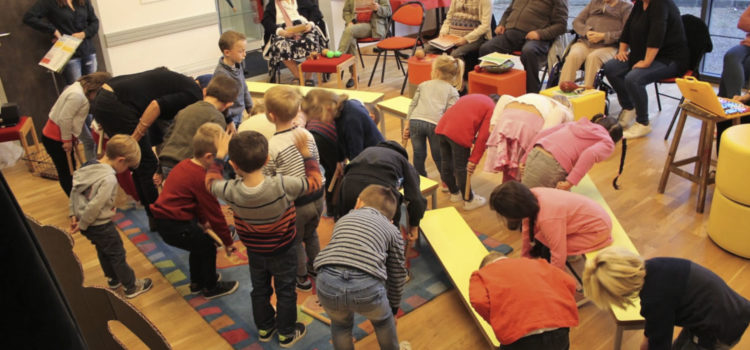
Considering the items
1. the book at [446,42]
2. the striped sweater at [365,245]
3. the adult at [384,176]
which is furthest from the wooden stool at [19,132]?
the book at [446,42]

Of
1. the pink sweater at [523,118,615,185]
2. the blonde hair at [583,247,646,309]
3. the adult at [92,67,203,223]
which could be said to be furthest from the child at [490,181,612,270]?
the adult at [92,67,203,223]

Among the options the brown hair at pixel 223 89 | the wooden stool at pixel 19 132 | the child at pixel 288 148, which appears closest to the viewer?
the child at pixel 288 148

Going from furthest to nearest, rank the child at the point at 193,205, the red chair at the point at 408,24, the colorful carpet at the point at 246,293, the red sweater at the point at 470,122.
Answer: the red chair at the point at 408,24
the red sweater at the point at 470,122
the colorful carpet at the point at 246,293
the child at the point at 193,205

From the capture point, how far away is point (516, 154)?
3979mm

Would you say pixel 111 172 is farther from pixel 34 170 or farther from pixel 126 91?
pixel 34 170

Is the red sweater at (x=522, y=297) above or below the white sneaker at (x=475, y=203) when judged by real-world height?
above

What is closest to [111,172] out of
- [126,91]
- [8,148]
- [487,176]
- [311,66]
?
[126,91]

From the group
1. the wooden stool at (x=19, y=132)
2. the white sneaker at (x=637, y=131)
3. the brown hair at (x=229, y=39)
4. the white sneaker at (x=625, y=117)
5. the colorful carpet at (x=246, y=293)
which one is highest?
the brown hair at (x=229, y=39)

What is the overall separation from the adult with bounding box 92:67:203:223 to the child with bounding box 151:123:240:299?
925 millimetres

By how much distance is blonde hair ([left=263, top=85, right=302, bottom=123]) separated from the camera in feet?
10.3

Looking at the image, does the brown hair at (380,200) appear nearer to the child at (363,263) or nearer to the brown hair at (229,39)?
the child at (363,263)

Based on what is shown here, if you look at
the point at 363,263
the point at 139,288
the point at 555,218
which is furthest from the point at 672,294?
the point at 139,288

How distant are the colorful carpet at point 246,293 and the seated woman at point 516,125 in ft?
1.92

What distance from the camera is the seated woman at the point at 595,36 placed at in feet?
19.6
